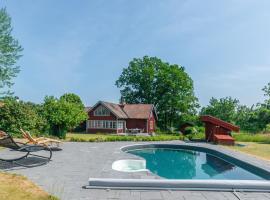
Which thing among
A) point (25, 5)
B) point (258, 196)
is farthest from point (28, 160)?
point (25, 5)

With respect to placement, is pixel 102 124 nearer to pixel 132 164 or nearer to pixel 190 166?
pixel 190 166

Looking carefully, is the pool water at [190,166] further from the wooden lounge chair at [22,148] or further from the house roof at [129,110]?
the house roof at [129,110]

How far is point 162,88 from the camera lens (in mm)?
47156

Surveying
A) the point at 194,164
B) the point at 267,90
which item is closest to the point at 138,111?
the point at 267,90

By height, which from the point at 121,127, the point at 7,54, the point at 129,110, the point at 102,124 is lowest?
the point at 121,127

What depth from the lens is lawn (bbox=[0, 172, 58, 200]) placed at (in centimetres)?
603

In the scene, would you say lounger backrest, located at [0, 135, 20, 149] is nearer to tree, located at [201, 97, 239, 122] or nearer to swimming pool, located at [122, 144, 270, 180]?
swimming pool, located at [122, 144, 270, 180]

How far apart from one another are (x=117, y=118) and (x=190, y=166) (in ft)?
75.6

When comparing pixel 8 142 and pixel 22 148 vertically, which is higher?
pixel 8 142

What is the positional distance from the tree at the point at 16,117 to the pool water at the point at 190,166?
7968 millimetres

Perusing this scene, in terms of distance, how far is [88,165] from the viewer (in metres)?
10.6

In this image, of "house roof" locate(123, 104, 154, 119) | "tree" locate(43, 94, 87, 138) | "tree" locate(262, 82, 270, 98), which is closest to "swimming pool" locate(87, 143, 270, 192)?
"tree" locate(43, 94, 87, 138)

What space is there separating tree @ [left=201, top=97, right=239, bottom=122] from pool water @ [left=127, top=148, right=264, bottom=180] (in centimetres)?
2495

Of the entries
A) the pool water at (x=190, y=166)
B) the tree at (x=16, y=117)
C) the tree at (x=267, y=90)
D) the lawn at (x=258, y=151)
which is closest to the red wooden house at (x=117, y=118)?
the tree at (x=267, y=90)
